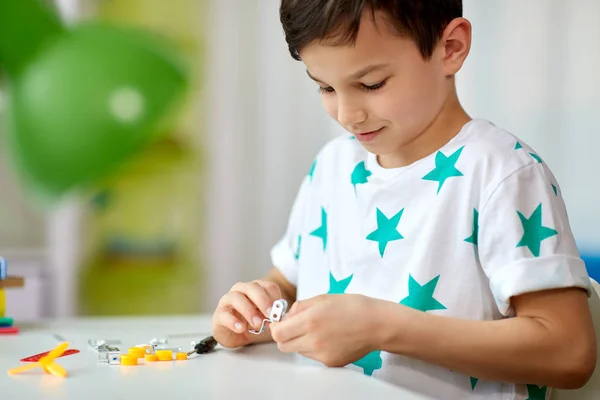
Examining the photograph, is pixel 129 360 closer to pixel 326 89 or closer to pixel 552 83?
pixel 326 89

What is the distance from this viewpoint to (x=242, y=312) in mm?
857

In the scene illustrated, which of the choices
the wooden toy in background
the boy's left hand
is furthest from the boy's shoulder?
the wooden toy in background

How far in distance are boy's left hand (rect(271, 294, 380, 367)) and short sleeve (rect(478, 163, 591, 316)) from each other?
15 centimetres

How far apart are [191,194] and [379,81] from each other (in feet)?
6.95

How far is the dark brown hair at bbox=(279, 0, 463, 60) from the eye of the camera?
0.82 m

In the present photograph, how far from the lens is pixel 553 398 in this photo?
906 millimetres

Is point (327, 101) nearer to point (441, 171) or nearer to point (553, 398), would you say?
point (441, 171)

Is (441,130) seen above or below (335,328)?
above

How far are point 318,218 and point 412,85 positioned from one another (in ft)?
0.87

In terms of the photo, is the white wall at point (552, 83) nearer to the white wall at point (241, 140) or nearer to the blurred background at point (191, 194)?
the blurred background at point (191, 194)

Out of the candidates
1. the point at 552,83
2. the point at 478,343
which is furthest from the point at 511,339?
the point at 552,83

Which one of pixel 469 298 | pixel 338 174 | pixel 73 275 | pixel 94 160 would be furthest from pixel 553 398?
pixel 73 275

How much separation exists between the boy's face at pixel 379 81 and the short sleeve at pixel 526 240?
126 mm

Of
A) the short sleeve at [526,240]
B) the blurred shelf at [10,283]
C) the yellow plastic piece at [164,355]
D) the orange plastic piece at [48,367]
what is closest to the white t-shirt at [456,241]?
the short sleeve at [526,240]
